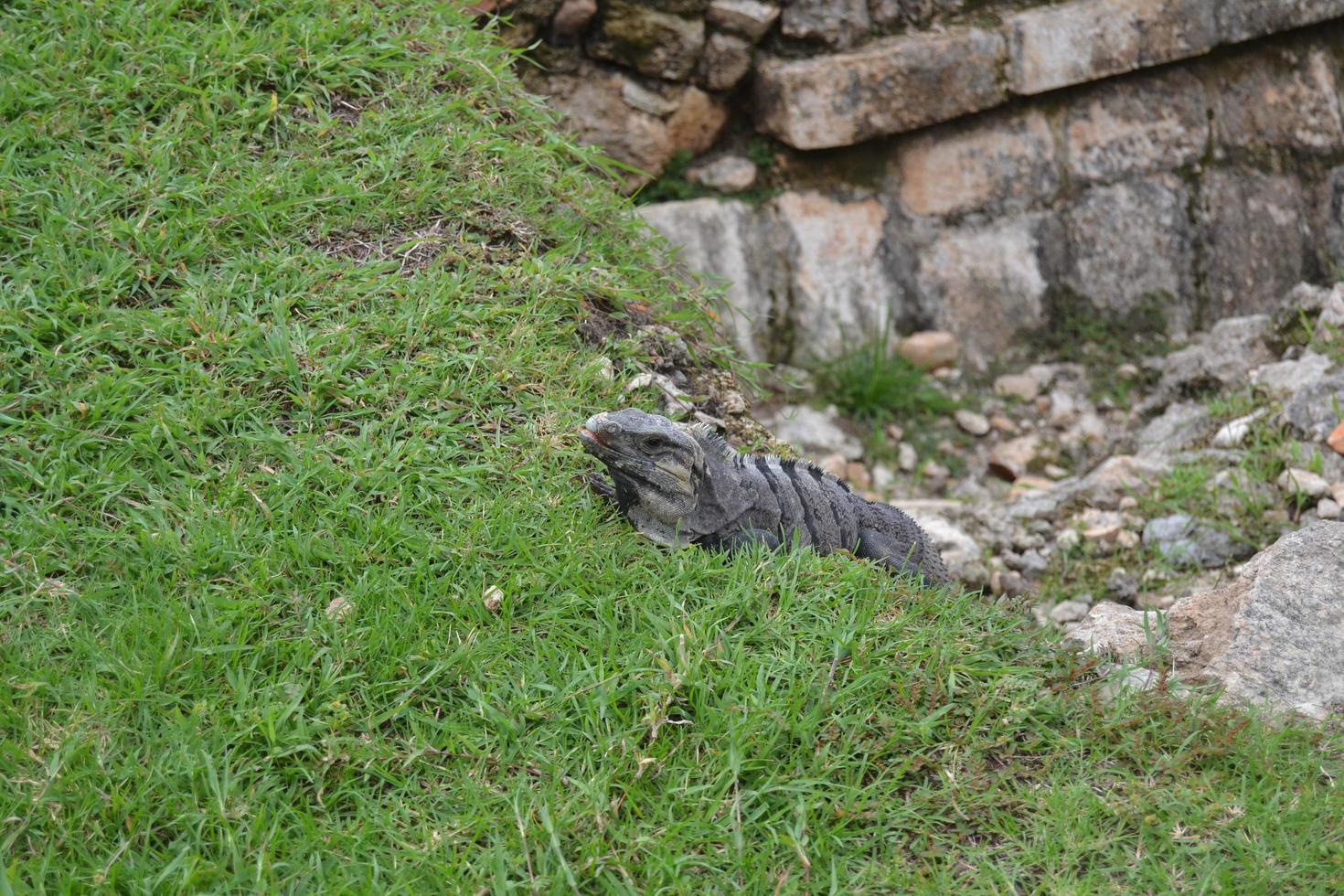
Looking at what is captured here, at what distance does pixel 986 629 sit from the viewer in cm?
326

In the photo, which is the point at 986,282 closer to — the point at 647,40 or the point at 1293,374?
the point at 1293,374

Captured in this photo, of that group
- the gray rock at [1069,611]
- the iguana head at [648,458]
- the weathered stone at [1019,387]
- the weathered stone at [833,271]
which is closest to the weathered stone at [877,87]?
the weathered stone at [833,271]

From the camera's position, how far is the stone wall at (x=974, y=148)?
22.0 ft

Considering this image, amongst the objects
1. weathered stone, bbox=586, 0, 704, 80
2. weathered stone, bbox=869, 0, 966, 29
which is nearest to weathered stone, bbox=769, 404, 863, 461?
weathered stone, bbox=586, 0, 704, 80

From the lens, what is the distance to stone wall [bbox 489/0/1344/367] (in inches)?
265

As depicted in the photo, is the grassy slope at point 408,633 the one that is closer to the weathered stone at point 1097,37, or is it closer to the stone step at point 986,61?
the stone step at point 986,61

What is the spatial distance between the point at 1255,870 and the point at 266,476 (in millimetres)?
2674

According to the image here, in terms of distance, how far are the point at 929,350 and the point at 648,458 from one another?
3.96 meters

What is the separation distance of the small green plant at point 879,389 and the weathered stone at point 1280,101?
8.44 feet

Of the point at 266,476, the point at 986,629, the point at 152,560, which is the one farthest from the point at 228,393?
the point at 986,629

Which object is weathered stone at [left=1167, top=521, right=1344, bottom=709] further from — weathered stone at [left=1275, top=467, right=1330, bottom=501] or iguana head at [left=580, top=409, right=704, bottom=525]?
weathered stone at [left=1275, top=467, right=1330, bottom=501]

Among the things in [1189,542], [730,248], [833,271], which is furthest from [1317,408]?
[730,248]

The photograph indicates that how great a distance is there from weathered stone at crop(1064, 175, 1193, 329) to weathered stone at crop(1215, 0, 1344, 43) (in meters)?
0.96

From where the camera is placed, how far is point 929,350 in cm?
692
